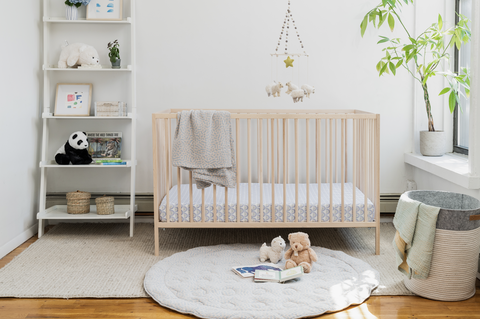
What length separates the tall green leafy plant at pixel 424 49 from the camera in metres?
2.92

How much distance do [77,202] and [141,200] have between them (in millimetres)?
503

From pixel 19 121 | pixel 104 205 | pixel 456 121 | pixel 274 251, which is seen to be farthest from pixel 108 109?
pixel 456 121

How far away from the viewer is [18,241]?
293 cm

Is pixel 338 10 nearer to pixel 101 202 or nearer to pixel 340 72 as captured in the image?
pixel 340 72

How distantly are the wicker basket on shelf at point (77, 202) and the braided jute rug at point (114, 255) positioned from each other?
17 cm

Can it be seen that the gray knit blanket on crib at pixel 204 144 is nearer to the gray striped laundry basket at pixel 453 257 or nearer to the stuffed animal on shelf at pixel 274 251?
the stuffed animal on shelf at pixel 274 251

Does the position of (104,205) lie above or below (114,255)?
above

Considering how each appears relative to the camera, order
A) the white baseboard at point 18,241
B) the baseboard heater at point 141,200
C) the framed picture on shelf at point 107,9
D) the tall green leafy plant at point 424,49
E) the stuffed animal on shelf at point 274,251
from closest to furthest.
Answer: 1. the stuffed animal on shelf at point 274,251
2. the white baseboard at point 18,241
3. the tall green leafy plant at point 424,49
4. the framed picture on shelf at point 107,9
5. the baseboard heater at point 141,200

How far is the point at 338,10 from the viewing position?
3.31 metres

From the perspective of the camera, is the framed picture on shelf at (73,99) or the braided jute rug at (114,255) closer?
the braided jute rug at (114,255)

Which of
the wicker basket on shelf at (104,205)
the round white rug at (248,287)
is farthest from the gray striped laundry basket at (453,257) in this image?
the wicker basket on shelf at (104,205)

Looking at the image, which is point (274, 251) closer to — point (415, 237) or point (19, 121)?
point (415, 237)

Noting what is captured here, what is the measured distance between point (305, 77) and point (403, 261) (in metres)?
1.65

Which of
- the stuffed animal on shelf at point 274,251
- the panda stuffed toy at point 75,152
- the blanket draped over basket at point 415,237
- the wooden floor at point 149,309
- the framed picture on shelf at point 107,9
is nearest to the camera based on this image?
the wooden floor at point 149,309
